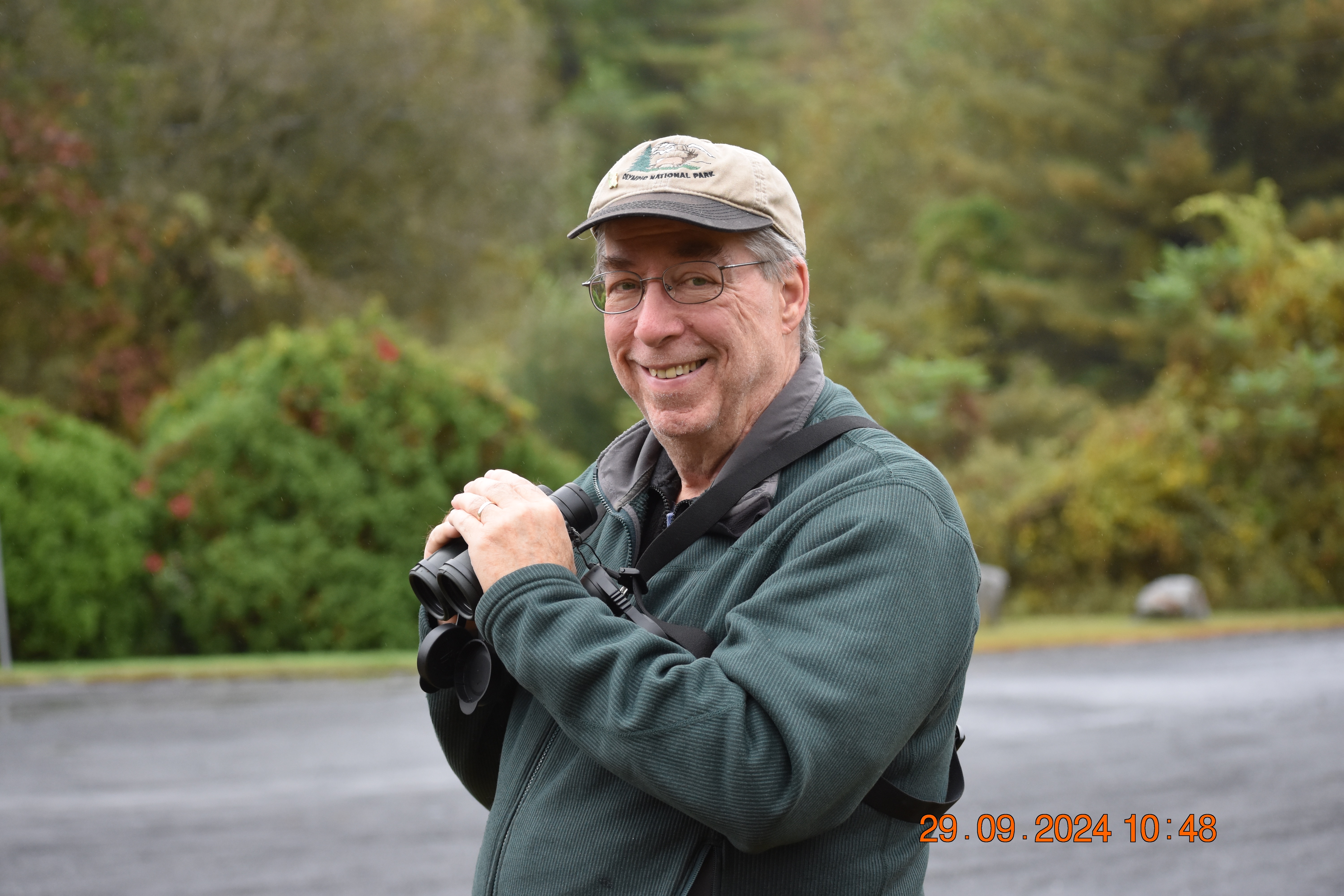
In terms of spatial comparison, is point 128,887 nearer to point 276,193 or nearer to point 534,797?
point 534,797

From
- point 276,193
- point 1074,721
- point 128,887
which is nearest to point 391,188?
point 276,193

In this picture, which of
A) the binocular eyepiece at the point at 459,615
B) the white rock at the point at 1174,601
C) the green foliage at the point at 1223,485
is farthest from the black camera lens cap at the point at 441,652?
the green foliage at the point at 1223,485

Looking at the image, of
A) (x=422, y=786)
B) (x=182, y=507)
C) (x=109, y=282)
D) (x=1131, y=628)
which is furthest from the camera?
(x=109, y=282)

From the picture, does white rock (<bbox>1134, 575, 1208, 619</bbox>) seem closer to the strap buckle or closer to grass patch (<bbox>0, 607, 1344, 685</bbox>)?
grass patch (<bbox>0, 607, 1344, 685</bbox>)

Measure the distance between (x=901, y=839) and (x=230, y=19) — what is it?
2564 centimetres

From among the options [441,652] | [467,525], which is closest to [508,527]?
[467,525]

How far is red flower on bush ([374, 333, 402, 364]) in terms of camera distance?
15.5 metres

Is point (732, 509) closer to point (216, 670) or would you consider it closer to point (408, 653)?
point (216, 670)

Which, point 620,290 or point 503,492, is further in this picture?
point 620,290

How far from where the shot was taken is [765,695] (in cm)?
177

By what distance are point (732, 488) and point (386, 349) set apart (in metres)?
14.0

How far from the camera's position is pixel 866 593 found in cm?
180

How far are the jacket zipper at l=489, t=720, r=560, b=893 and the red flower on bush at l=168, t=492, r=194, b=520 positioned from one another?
43.9 ft
